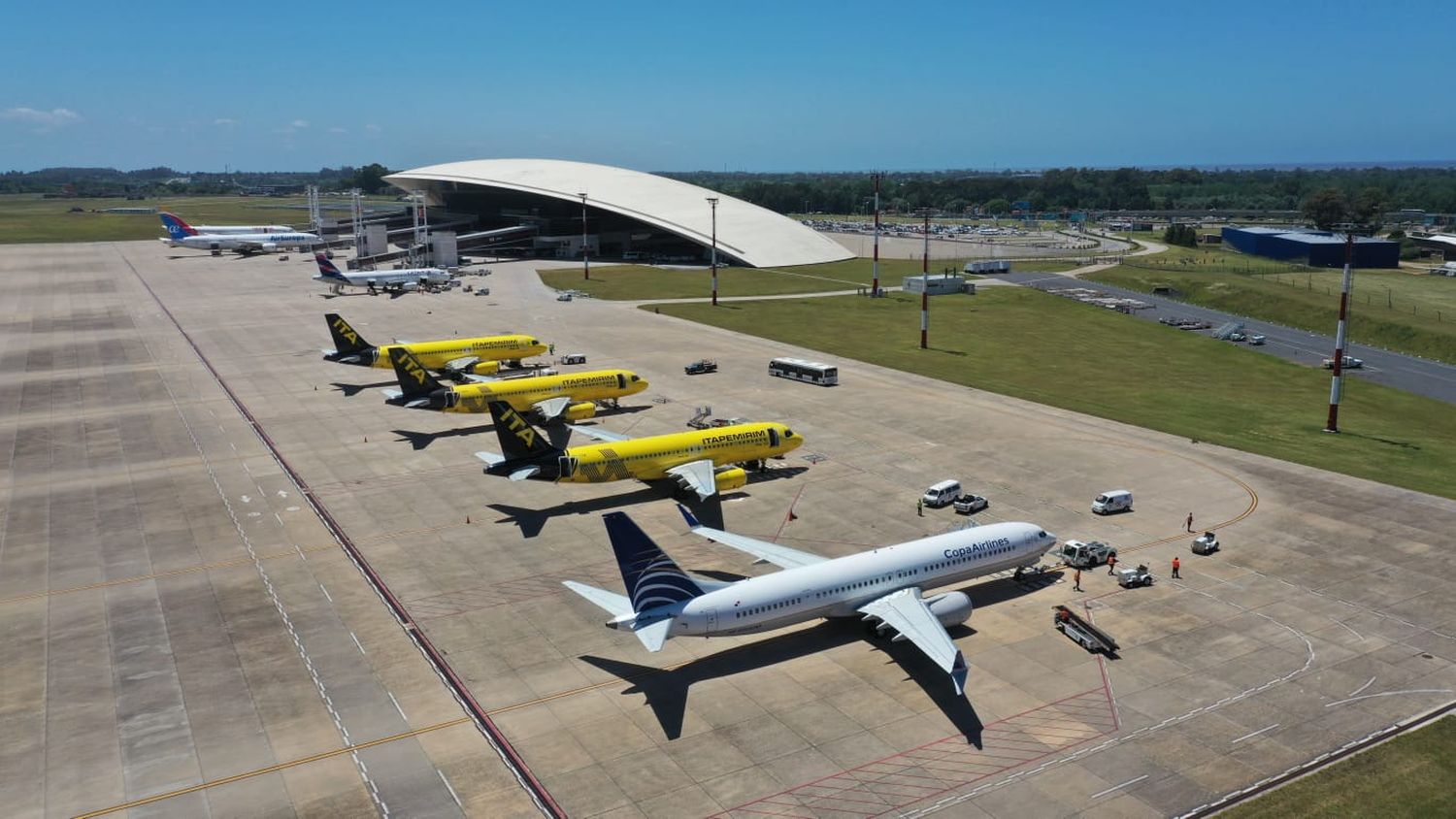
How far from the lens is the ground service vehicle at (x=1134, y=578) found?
51.6m

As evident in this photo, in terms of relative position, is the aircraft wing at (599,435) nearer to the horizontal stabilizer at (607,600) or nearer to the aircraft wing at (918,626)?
the horizontal stabilizer at (607,600)

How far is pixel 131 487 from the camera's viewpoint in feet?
221

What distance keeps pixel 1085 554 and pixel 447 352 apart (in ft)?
227

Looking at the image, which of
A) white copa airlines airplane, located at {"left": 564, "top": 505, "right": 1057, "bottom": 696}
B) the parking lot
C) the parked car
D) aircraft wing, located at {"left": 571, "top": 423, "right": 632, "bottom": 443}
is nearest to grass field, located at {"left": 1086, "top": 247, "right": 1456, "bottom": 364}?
the parking lot

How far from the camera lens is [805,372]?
101m

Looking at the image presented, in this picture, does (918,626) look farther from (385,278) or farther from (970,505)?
(385,278)

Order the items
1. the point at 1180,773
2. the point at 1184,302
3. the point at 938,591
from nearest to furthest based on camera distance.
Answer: the point at 1180,773, the point at 938,591, the point at 1184,302

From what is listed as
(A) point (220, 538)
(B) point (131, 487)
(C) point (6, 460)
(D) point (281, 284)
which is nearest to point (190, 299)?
(D) point (281, 284)

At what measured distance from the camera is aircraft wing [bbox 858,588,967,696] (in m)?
39.2

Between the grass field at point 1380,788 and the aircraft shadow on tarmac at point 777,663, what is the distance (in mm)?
10436

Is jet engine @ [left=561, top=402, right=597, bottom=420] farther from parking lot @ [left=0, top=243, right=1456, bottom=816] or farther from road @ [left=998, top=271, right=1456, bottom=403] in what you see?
road @ [left=998, top=271, right=1456, bottom=403]

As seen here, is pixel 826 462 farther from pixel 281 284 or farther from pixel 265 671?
pixel 281 284

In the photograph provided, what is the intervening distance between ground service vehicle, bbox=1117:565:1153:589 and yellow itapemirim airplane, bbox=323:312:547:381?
66915 mm

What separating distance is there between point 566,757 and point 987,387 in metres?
74.1
